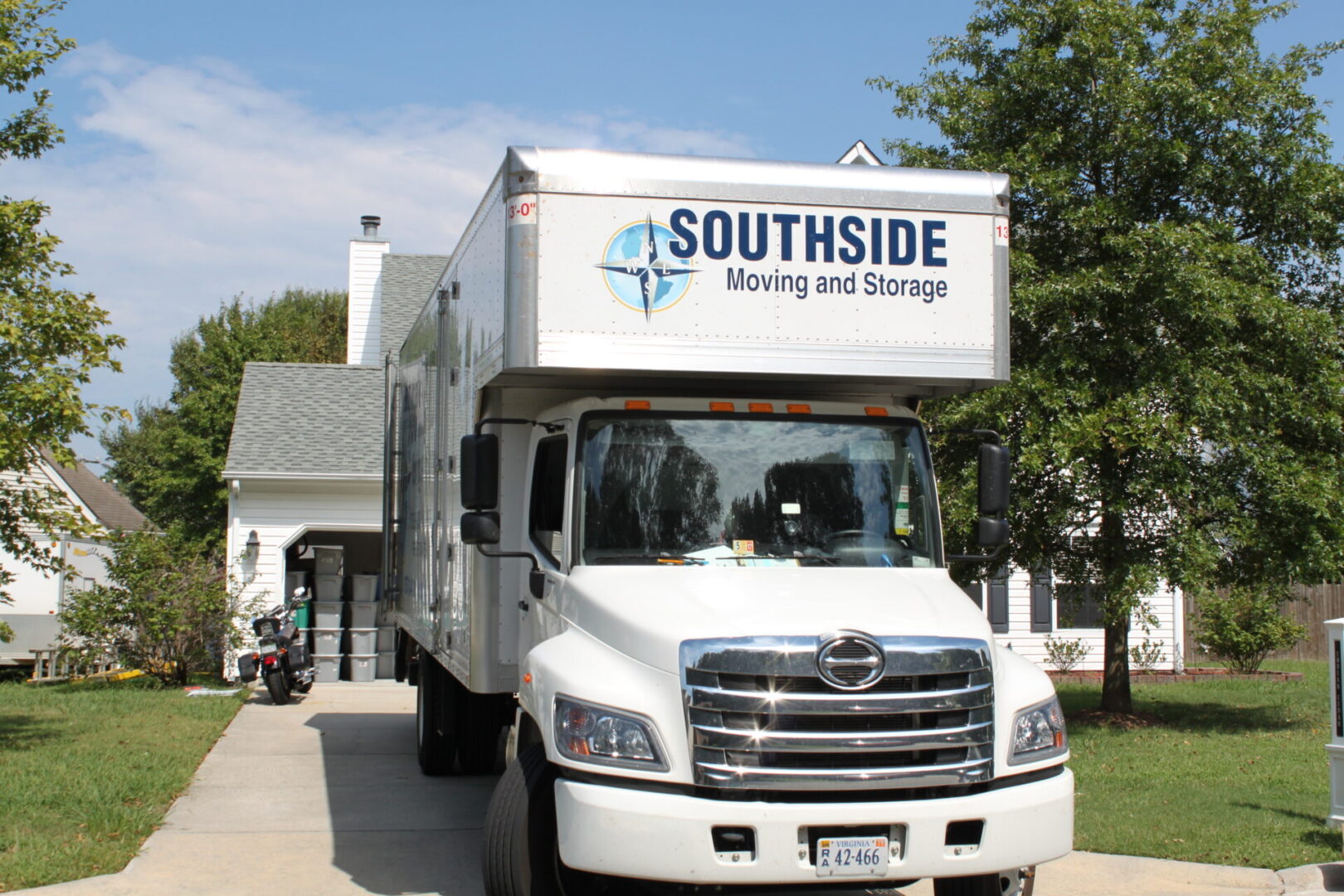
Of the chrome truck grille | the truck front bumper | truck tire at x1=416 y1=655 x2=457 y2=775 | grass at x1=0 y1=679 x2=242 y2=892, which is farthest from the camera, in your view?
truck tire at x1=416 y1=655 x2=457 y2=775

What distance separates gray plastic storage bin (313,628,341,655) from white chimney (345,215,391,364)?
9667 millimetres

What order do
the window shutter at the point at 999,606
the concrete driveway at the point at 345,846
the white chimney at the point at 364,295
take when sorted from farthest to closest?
the white chimney at the point at 364,295
the window shutter at the point at 999,606
the concrete driveway at the point at 345,846

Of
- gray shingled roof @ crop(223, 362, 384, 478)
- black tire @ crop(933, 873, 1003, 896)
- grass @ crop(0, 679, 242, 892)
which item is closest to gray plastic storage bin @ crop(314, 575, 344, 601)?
gray shingled roof @ crop(223, 362, 384, 478)

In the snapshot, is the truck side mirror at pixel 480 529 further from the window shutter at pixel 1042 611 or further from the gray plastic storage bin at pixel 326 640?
the window shutter at pixel 1042 611

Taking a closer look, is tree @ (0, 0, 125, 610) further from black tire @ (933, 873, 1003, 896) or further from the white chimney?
the white chimney

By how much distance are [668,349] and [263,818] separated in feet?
16.7

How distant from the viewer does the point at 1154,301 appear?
43.4 feet

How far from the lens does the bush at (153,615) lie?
17641mm

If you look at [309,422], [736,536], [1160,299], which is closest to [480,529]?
[736,536]

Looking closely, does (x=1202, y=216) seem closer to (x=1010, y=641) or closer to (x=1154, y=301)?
(x=1154, y=301)

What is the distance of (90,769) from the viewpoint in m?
10.5

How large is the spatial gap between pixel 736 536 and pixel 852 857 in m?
1.73

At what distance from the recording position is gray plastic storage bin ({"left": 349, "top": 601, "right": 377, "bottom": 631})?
1998 cm

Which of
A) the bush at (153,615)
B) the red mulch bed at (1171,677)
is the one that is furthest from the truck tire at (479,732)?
the red mulch bed at (1171,677)
